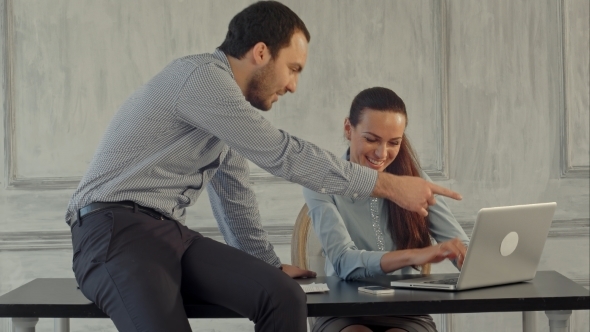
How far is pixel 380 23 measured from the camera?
3350 mm

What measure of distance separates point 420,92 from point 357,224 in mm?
1198

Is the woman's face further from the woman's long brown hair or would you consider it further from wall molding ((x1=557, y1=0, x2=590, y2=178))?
wall molding ((x1=557, y1=0, x2=590, y2=178))

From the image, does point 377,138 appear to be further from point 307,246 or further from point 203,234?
point 203,234

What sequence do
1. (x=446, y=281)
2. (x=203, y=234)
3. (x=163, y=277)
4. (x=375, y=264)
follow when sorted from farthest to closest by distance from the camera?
1. (x=203, y=234)
2. (x=375, y=264)
3. (x=446, y=281)
4. (x=163, y=277)

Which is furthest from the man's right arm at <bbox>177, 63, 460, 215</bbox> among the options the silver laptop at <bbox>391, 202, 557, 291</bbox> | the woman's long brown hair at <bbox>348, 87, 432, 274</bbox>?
the woman's long brown hair at <bbox>348, 87, 432, 274</bbox>

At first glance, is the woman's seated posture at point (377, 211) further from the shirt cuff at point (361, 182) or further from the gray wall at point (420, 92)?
the gray wall at point (420, 92)

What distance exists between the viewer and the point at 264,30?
193 centimetres

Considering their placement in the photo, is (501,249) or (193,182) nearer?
(501,249)

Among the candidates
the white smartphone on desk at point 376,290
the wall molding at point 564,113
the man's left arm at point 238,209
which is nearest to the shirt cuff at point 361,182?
the white smartphone on desk at point 376,290

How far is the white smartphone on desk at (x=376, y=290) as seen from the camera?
171 cm

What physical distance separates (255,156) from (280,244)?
5.33 feet

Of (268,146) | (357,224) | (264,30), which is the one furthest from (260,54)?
(357,224)

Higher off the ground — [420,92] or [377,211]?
[420,92]

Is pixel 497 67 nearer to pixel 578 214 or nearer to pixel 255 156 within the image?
pixel 578 214
